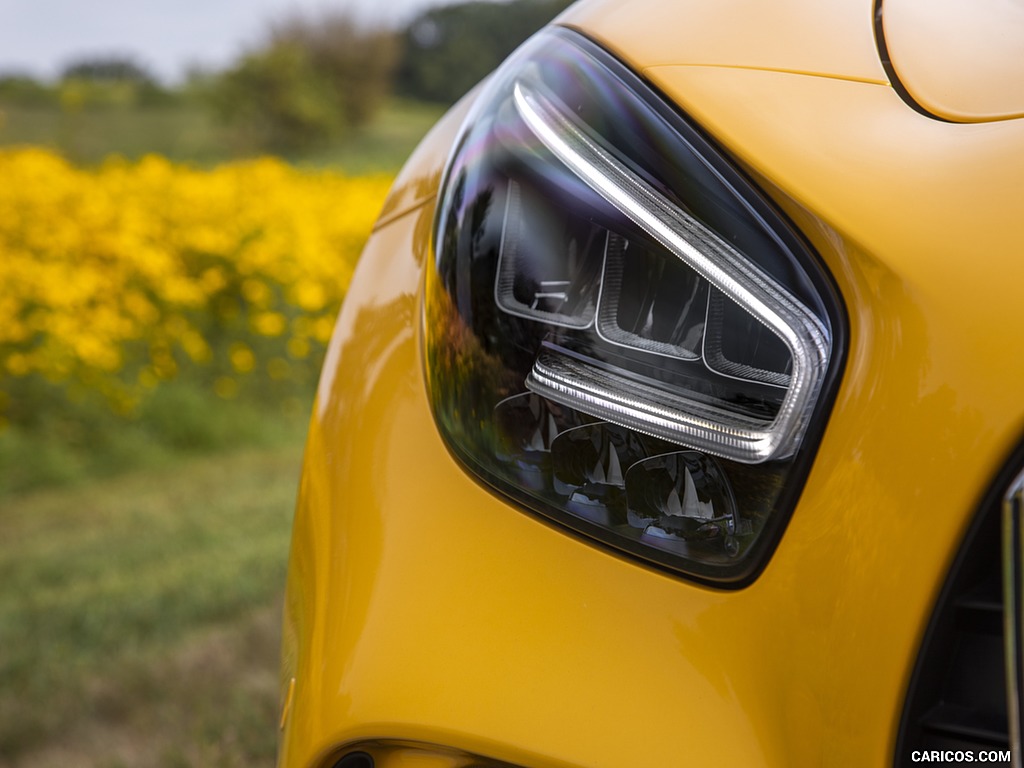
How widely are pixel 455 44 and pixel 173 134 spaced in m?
4.21

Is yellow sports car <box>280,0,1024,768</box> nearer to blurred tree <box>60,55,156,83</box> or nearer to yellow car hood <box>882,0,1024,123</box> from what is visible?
yellow car hood <box>882,0,1024,123</box>

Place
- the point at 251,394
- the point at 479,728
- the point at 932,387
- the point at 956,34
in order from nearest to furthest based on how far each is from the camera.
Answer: the point at 932,387
the point at 479,728
the point at 956,34
the point at 251,394

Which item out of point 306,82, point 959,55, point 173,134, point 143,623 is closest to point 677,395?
point 959,55

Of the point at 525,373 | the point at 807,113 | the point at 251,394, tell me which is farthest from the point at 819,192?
the point at 251,394

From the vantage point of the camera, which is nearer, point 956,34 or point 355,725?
point 355,725

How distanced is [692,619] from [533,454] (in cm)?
21

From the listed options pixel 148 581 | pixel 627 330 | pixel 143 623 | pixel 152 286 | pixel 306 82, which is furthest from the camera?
pixel 306 82

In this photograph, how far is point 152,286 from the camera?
5402 mm

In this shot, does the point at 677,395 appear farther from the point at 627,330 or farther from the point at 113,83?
the point at 113,83

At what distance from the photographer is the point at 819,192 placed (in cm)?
82

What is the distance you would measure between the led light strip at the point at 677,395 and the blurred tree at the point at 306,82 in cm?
1261

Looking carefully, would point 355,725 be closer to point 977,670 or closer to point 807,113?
point 977,670

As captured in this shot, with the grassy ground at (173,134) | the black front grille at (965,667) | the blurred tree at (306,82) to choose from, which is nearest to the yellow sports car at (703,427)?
the black front grille at (965,667)

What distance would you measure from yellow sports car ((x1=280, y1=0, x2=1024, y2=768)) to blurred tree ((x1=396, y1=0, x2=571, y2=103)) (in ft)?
21.2
